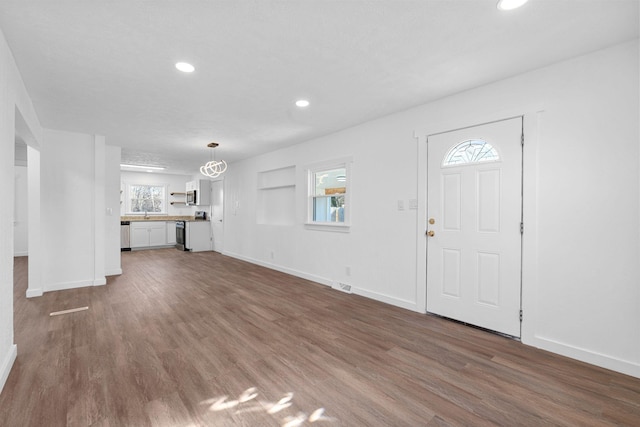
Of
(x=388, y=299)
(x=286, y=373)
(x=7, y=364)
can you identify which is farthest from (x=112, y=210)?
(x=388, y=299)

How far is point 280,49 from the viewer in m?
2.32

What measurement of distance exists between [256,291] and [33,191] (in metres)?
A: 3.50

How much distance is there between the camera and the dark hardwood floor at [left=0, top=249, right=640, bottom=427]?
69.9 inches

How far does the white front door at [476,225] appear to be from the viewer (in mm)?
2814

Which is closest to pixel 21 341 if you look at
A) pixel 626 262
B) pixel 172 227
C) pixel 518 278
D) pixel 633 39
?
pixel 518 278

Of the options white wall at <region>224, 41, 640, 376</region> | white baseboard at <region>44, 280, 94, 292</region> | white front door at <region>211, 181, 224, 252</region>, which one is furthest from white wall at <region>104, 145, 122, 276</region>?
white wall at <region>224, 41, 640, 376</region>

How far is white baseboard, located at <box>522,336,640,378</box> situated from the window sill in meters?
2.51

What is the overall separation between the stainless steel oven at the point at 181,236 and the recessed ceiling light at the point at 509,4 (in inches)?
341

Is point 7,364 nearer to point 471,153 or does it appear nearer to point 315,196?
point 315,196

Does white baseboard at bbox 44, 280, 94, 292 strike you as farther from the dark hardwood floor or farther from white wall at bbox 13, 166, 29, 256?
white wall at bbox 13, 166, 29, 256

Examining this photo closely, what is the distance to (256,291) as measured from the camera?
4457 millimetres

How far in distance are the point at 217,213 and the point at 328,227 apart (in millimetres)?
4878

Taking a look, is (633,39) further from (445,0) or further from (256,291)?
(256,291)

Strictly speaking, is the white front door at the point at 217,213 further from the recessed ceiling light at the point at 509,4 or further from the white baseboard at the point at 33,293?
the recessed ceiling light at the point at 509,4
